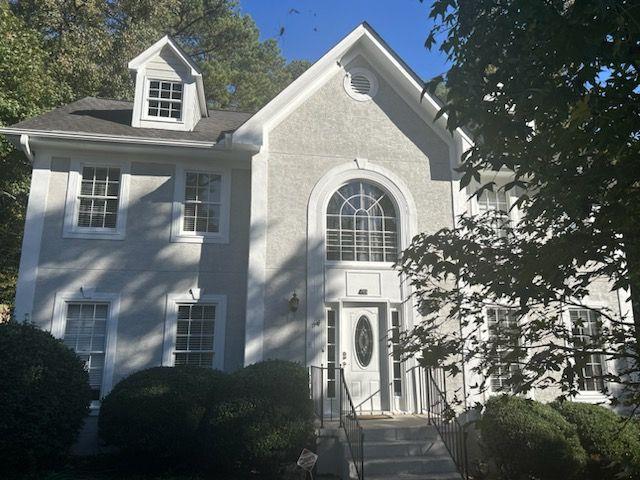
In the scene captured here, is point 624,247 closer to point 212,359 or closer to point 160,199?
point 212,359

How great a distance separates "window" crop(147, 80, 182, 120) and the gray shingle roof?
0.61 meters

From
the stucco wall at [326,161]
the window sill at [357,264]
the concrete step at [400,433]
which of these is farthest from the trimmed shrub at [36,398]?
the window sill at [357,264]

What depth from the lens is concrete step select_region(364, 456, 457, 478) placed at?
8.23 metres

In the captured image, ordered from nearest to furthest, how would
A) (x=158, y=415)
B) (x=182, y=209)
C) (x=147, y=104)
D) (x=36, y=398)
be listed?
(x=36, y=398), (x=158, y=415), (x=182, y=209), (x=147, y=104)

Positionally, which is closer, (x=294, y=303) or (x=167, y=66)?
(x=294, y=303)

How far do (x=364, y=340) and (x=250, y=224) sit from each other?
3470 millimetres

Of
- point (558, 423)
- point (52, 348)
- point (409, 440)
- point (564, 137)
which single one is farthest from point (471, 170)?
point (52, 348)

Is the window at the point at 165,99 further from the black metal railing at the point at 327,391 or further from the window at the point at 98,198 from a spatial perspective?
the black metal railing at the point at 327,391

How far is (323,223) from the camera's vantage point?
11445 millimetres

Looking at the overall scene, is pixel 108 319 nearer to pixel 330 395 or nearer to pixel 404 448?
pixel 330 395

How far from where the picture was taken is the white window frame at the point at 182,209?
1145cm

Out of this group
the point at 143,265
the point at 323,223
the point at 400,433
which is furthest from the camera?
the point at 323,223

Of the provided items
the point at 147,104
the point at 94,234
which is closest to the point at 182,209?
the point at 94,234

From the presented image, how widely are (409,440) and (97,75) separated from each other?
57.9ft
